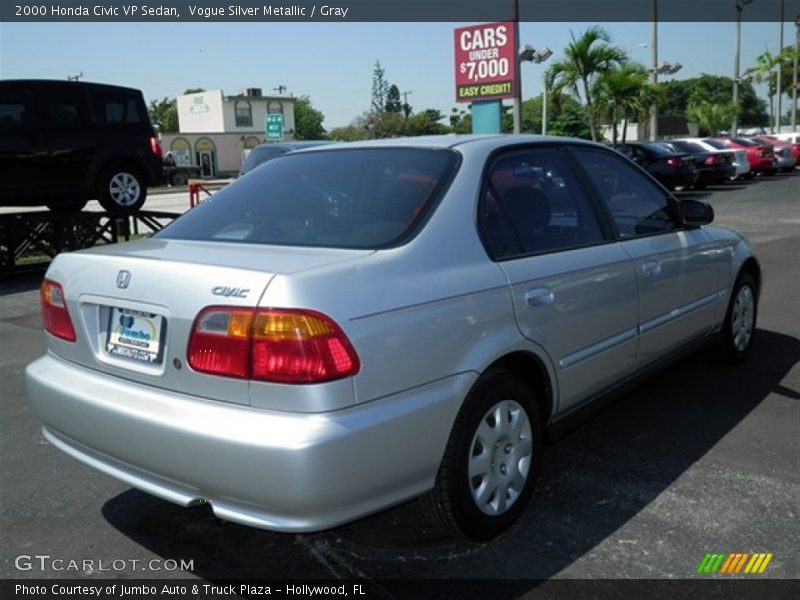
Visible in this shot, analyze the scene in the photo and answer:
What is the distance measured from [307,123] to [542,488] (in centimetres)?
11518

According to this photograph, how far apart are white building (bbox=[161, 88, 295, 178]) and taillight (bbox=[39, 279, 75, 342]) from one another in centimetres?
6022

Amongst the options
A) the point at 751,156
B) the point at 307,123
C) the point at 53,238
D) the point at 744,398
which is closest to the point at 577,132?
the point at 751,156

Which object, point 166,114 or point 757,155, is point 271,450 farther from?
point 166,114

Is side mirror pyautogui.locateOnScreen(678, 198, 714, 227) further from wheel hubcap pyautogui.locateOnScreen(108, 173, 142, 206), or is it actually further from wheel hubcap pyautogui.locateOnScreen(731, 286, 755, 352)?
wheel hubcap pyautogui.locateOnScreen(108, 173, 142, 206)

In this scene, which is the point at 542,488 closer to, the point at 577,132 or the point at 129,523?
the point at 129,523

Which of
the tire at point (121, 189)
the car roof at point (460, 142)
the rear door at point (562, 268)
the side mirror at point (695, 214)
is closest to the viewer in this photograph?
the rear door at point (562, 268)

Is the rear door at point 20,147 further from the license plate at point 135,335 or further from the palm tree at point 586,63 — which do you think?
the palm tree at point 586,63

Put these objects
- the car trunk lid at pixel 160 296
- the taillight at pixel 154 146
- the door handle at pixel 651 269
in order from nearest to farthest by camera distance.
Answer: the car trunk lid at pixel 160 296 → the door handle at pixel 651 269 → the taillight at pixel 154 146

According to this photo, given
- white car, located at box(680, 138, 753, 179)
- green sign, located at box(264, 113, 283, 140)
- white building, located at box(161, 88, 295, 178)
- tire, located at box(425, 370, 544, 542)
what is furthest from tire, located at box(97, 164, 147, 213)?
white building, located at box(161, 88, 295, 178)

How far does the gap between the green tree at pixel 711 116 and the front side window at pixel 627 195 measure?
174ft

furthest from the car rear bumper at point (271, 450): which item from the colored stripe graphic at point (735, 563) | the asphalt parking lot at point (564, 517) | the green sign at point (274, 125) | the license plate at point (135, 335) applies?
the green sign at point (274, 125)

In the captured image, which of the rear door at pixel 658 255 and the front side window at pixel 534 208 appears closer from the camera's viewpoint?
the front side window at pixel 534 208

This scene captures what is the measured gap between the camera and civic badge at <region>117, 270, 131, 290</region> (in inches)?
111

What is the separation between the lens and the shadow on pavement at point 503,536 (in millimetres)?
2982
